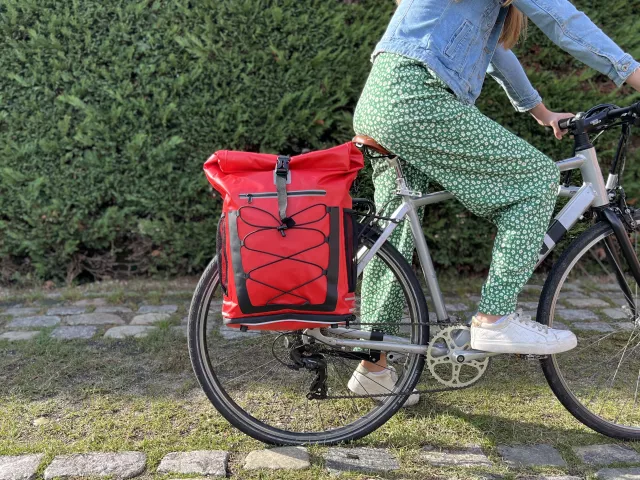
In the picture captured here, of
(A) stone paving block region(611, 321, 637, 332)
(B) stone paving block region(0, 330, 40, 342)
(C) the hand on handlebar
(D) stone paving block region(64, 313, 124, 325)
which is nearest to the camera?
(C) the hand on handlebar

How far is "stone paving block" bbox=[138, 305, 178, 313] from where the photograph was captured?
152 inches

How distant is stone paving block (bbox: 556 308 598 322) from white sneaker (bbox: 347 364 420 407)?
1.53 metres

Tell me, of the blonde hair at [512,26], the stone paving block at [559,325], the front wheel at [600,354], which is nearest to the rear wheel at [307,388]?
the front wheel at [600,354]

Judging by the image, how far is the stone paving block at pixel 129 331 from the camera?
349 cm

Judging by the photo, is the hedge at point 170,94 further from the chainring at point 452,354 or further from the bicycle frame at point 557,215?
the chainring at point 452,354

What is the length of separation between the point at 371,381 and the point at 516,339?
644 mm

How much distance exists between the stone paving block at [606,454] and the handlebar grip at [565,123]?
124cm

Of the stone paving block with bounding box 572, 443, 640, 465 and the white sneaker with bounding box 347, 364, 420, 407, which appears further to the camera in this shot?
the white sneaker with bounding box 347, 364, 420, 407

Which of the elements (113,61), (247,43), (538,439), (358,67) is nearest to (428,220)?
(358,67)

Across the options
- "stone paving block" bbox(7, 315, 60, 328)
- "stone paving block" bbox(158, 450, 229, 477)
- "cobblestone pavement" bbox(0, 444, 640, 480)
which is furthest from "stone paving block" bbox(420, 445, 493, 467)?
"stone paving block" bbox(7, 315, 60, 328)

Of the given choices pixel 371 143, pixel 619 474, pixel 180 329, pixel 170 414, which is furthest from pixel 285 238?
pixel 180 329

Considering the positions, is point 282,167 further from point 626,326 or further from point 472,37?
point 626,326

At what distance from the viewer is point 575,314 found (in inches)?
150

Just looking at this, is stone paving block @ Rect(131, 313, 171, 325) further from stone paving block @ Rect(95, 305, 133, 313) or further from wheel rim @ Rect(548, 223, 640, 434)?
wheel rim @ Rect(548, 223, 640, 434)
